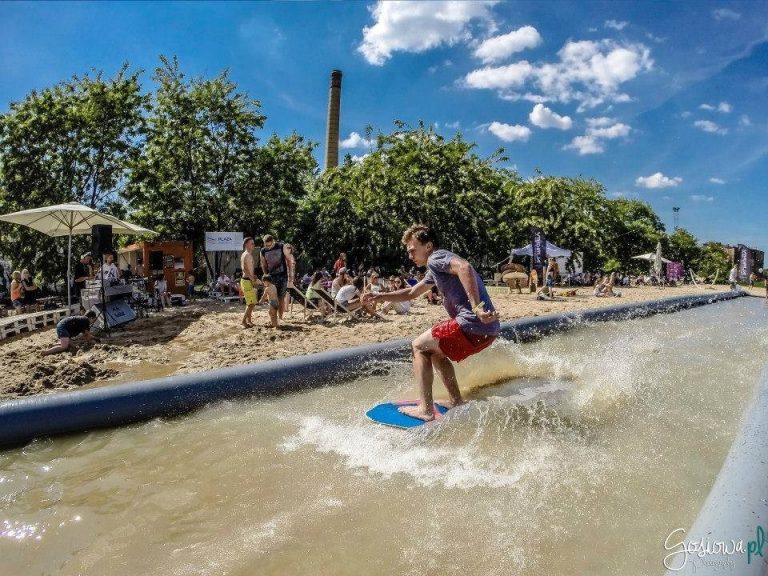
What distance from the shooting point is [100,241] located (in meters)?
10.2

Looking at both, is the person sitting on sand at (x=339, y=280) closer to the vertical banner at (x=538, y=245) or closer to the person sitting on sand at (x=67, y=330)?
the person sitting on sand at (x=67, y=330)

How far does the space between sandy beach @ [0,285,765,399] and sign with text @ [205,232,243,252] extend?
28.2ft

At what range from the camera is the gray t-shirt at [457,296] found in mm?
4137

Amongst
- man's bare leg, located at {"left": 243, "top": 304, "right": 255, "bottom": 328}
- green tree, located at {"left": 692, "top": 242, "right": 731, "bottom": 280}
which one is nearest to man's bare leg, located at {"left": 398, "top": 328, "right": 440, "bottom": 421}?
man's bare leg, located at {"left": 243, "top": 304, "right": 255, "bottom": 328}

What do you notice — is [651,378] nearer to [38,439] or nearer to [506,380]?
[506,380]

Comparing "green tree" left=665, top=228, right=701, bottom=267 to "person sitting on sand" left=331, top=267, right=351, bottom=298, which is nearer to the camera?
"person sitting on sand" left=331, top=267, right=351, bottom=298

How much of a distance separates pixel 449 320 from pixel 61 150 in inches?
812

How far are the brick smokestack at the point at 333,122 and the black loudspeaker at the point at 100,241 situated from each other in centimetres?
2987

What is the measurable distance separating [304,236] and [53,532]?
26.7 m

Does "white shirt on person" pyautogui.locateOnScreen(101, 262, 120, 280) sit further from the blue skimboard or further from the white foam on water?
the white foam on water

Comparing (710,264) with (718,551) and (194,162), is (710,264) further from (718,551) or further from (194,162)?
(718,551)

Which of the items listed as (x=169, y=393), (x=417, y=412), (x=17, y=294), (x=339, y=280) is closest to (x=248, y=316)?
(x=339, y=280)

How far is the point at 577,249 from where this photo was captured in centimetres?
3641

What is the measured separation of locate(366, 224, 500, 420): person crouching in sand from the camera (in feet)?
13.4
